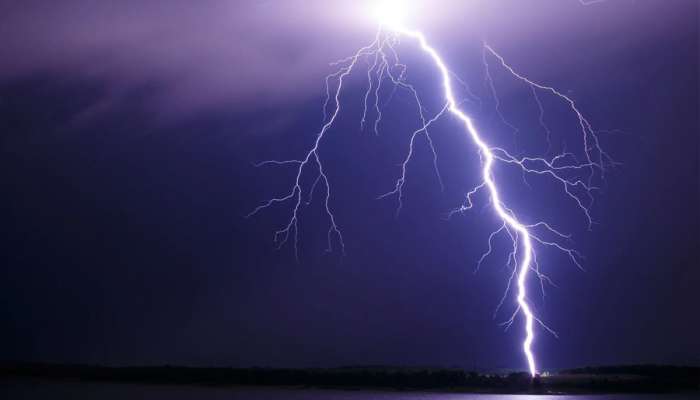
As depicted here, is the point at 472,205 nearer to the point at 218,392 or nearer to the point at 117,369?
the point at 218,392

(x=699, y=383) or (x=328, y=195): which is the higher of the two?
(x=328, y=195)

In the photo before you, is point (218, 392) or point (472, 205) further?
point (472, 205)

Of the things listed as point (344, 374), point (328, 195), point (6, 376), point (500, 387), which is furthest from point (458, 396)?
point (6, 376)
